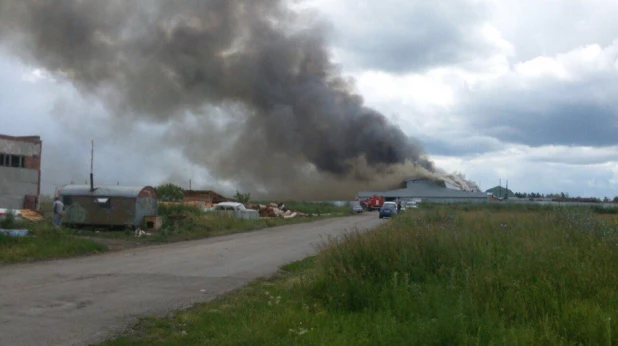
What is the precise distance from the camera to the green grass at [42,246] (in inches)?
603

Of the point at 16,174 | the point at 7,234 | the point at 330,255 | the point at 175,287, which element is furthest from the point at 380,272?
the point at 16,174

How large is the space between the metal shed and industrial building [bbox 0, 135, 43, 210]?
4.69 meters

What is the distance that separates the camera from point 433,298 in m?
7.07

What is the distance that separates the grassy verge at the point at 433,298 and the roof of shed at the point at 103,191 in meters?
15.6

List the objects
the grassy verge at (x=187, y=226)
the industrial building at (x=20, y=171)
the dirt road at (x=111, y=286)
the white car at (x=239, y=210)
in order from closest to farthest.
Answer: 1. the dirt road at (x=111, y=286)
2. the grassy verge at (x=187, y=226)
3. the industrial building at (x=20, y=171)
4. the white car at (x=239, y=210)

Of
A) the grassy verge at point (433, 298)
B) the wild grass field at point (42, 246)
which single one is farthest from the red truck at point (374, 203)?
the grassy verge at point (433, 298)

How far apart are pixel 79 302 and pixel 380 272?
4.80m

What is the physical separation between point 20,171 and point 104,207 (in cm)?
668

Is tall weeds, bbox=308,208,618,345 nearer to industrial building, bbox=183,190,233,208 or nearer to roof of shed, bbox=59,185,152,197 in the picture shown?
roof of shed, bbox=59,185,152,197

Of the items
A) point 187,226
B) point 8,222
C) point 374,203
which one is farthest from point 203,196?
point 8,222

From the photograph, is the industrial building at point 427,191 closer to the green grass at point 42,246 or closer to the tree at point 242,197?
the tree at point 242,197

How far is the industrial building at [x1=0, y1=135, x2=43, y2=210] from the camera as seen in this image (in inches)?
1075

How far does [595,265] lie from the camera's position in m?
7.43

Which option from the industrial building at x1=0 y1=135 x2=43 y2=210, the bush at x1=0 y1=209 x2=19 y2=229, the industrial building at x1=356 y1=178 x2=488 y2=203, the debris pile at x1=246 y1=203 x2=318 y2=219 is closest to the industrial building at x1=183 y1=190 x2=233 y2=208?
the debris pile at x1=246 y1=203 x2=318 y2=219
